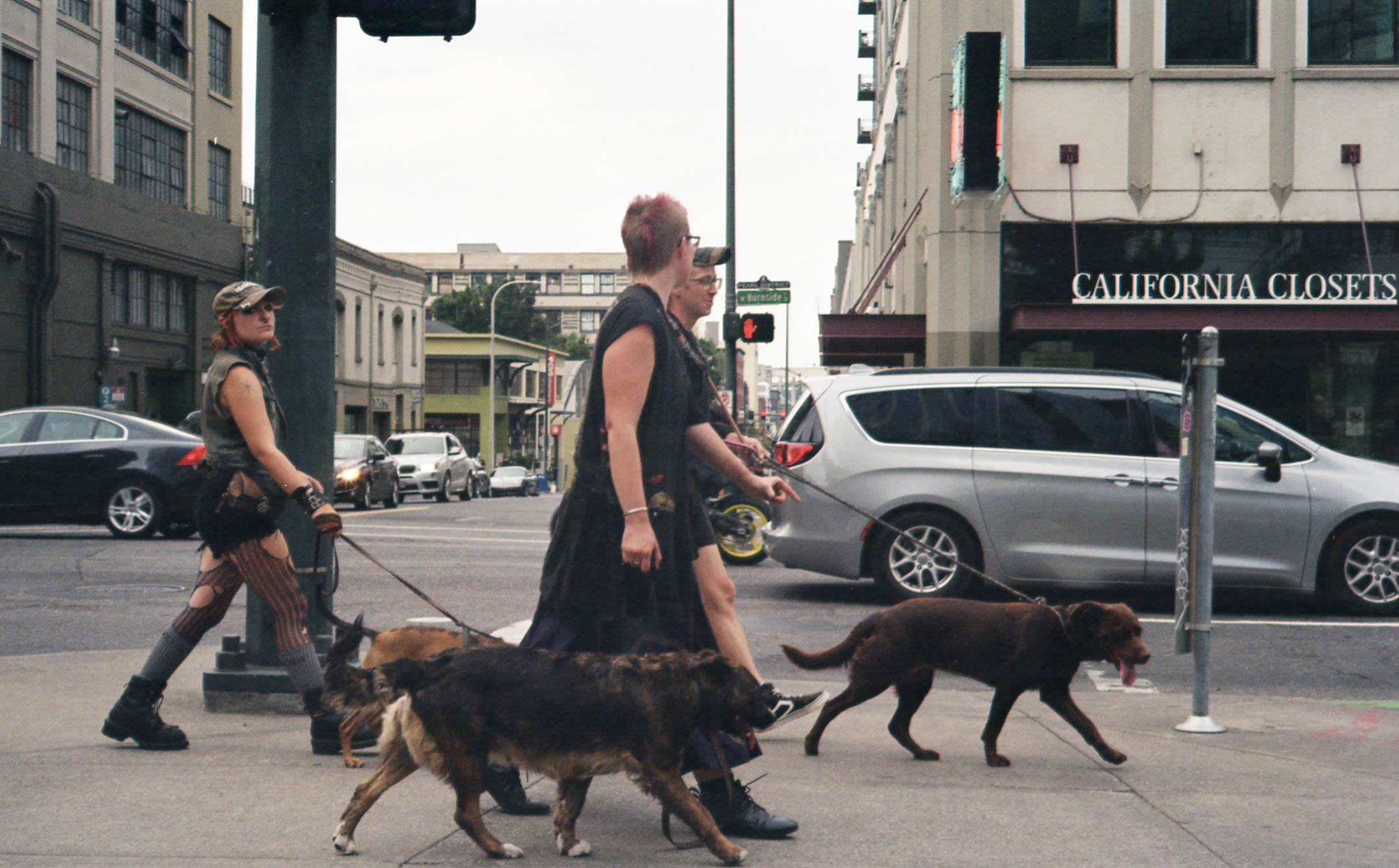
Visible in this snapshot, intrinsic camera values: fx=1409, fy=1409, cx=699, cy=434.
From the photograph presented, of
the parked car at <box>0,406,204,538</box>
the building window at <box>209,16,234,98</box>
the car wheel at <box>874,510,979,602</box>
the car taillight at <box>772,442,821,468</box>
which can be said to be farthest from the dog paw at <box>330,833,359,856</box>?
the building window at <box>209,16,234,98</box>

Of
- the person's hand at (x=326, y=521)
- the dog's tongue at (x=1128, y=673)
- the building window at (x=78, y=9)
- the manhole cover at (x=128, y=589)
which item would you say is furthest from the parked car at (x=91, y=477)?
the building window at (x=78, y=9)

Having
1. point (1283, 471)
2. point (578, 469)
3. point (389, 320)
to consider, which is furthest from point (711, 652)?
point (389, 320)

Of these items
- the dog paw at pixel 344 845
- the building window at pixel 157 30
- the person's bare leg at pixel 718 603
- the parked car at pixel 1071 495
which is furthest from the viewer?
the building window at pixel 157 30

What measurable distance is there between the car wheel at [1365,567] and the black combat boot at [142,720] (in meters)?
8.46

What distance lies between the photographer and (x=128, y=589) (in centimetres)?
1109

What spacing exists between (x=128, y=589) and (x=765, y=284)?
494 inches

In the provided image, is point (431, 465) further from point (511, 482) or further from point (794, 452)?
point (794, 452)

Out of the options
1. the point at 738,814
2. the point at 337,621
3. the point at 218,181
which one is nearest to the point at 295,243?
the point at 337,621

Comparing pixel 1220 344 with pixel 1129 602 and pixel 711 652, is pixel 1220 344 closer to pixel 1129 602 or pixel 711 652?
pixel 1129 602

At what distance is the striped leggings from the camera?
5320mm

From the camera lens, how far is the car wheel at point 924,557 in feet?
35.0

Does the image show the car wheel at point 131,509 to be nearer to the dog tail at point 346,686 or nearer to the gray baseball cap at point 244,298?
the gray baseball cap at point 244,298

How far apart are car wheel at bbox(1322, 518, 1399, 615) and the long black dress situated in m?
7.63

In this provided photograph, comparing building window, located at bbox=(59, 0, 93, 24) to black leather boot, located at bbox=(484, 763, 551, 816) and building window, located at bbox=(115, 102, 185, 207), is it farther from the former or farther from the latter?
black leather boot, located at bbox=(484, 763, 551, 816)
